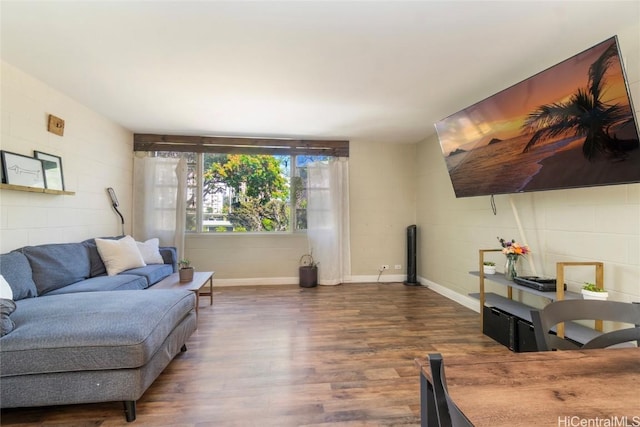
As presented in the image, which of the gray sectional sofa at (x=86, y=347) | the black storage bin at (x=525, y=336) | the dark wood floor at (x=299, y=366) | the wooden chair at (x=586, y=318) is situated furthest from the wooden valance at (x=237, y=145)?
the wooden chair at (x=586, y=318)

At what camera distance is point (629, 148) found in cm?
160

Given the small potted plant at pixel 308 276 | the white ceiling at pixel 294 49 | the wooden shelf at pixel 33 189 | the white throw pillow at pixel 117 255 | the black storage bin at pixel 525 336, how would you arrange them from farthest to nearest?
the small potted plant at pixel 308 276 → the white throw pillow at pixel 117 255 → the wooden shelf at pixel 33 189 → the black storage bin at pixel 525 336 → the white ceiling at pixel 294 49

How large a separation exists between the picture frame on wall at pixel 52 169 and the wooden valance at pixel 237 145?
152 centimetres

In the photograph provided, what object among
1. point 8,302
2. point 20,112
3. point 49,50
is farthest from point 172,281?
point 49,50

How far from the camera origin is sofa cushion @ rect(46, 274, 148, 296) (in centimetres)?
241

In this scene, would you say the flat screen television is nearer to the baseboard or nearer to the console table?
the console table

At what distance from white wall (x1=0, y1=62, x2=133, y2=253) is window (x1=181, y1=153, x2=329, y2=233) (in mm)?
983

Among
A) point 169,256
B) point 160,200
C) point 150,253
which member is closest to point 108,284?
point 150,253

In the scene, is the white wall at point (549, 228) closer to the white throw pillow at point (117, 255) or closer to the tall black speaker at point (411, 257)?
the tall black speaker at point (411, 257)

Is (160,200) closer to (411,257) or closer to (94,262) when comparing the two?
(94,262)

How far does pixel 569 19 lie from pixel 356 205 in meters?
3.36

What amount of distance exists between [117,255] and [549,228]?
4.36 meters

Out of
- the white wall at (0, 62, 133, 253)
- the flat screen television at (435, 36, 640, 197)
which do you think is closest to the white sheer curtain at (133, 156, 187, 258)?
the white wall at (0, 62, 133, 253)

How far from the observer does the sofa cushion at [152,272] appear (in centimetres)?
303
